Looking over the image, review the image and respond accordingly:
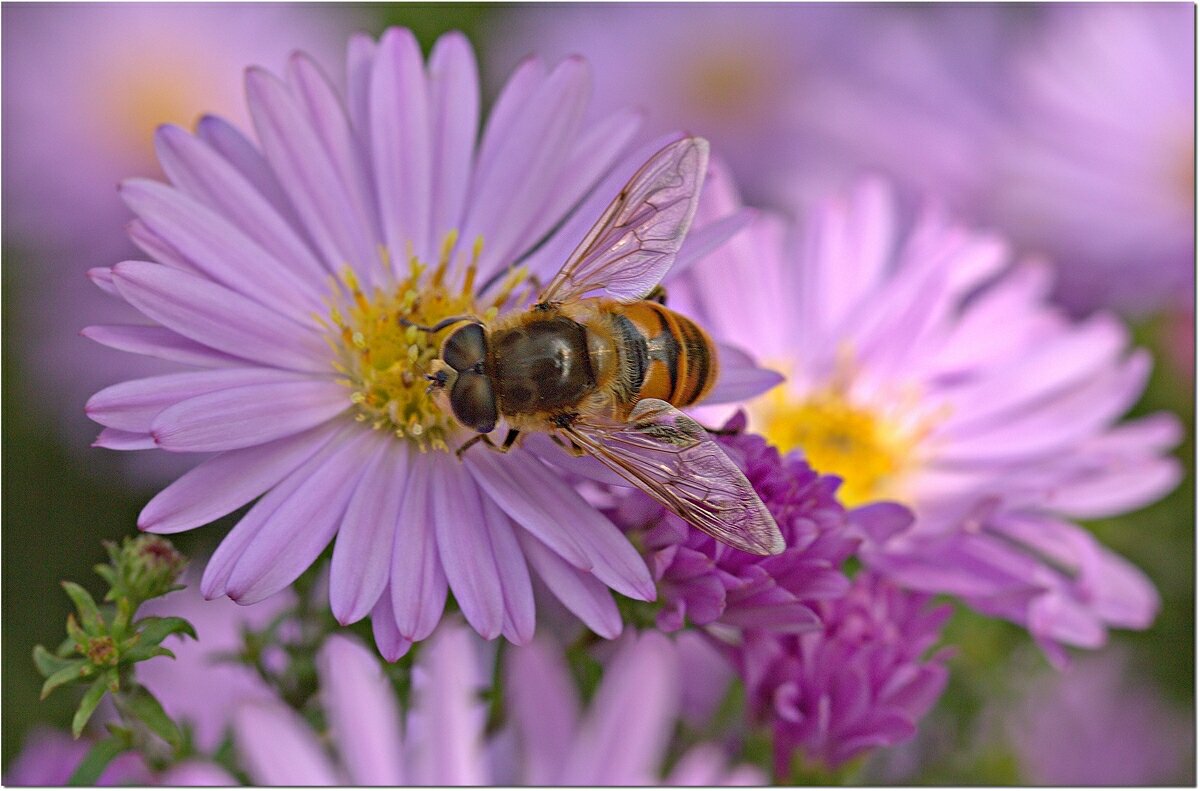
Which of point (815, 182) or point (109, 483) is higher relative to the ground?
point (815, 182)

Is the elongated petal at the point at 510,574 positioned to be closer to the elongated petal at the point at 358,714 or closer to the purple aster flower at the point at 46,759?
the elongated petal at the point at 358,714

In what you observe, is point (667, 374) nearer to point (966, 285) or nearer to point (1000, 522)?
point (1000, 522)

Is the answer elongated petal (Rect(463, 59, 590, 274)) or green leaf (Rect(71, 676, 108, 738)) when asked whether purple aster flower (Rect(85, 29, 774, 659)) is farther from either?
green leaf (Rect(71, 676, 108, 738))

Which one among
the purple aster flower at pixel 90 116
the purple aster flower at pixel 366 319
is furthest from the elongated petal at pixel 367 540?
the purple aster flower at pixel 90 116

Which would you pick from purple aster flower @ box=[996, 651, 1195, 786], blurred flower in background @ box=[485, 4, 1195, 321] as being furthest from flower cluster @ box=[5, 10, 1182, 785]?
blurred flower in background @ box=[485, 4, 1195, 321]

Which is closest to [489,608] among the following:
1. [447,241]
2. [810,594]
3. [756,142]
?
[810,594]

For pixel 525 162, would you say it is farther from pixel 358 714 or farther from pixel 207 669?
pixel 207 669

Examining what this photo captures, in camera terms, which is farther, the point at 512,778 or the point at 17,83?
the point at 17,83
